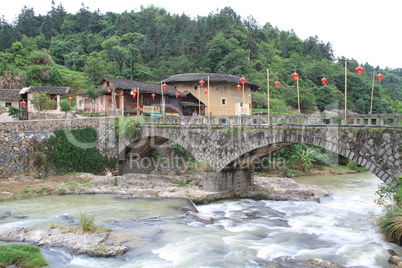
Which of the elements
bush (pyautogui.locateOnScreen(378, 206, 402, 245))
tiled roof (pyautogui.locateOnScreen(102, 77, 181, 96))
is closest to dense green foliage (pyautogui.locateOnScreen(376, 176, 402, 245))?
bush (pyautogui.locateOnScreen(378, 206, 402, 245))

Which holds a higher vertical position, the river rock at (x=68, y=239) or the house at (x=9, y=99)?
the house at (x=9, y=99)

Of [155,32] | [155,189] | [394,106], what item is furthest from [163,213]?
[155,32]

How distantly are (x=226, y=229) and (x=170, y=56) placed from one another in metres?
55.6

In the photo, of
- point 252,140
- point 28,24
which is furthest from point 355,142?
point 28,24

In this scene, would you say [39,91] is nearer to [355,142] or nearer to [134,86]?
[134,86]

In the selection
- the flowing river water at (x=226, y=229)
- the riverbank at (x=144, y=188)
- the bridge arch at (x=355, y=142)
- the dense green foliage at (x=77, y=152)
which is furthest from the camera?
the dense green foliage at (x=77, y=152)

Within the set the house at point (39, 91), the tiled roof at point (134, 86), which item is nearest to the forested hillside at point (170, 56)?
the house at point (39, 91)

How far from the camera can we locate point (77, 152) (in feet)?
94.5

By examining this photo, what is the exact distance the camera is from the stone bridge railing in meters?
15.6

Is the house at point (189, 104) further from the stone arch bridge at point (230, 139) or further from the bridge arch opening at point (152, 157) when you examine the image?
the stone arch bridge at point (230, 139)

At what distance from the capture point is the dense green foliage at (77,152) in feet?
92.5

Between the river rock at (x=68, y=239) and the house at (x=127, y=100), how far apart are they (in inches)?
846

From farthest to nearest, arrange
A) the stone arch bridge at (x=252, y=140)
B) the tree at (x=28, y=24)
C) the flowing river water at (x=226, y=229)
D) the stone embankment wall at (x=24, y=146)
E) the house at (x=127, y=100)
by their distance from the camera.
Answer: the tree at (x=28, y=24), the house at (x=127, y=100), the stone embankment wall at (x=24, y=146), the stone arch bridge at (x=252, y=140), the flowing river water at (x=226, y=229)

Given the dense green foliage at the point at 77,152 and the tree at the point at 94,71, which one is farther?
the tree at the point at 94,71
